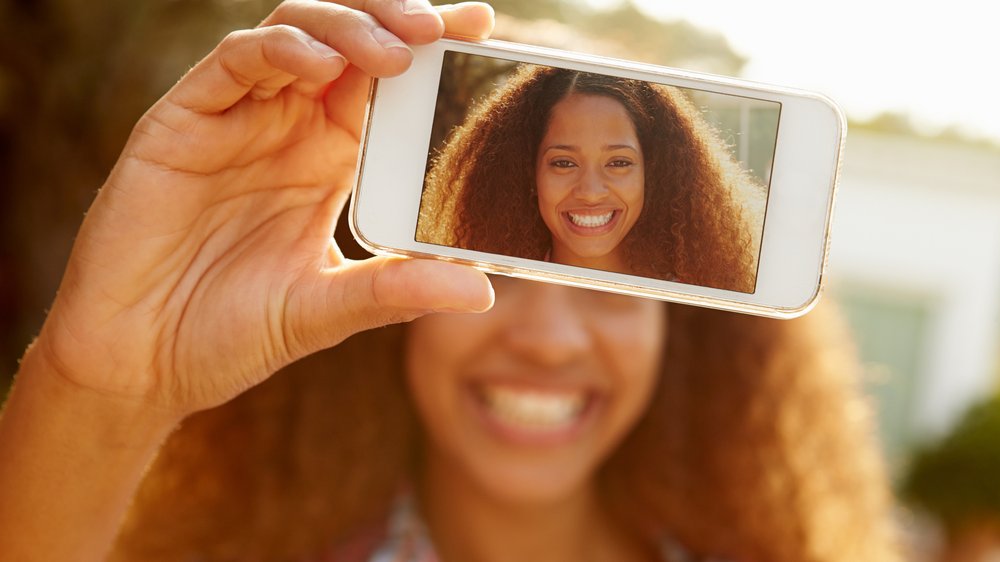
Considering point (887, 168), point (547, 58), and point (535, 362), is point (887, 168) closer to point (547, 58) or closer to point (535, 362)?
point (535, 362)

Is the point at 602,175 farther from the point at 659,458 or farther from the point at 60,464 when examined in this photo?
the point at 659,458

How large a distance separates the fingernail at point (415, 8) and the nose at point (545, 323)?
1.03m

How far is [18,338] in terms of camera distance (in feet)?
22.7

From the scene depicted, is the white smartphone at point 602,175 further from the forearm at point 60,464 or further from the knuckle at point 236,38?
the forearm at point 60,464

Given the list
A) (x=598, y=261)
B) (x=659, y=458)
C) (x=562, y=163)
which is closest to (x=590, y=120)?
(x=562, y=163)

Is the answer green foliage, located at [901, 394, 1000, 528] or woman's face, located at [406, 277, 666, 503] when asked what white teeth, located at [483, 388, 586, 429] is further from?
green foliage, located at [901, 394, 1000, 528]

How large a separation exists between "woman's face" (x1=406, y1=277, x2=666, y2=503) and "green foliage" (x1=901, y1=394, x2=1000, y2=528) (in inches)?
231

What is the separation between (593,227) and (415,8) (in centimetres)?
41

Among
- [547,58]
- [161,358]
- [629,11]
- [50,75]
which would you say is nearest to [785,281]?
[547,58]

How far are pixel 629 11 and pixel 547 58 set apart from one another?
5433mm

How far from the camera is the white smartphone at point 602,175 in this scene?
50.2 inches

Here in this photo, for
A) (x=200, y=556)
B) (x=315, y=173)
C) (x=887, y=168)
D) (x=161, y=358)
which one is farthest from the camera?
(x=887, y=168)

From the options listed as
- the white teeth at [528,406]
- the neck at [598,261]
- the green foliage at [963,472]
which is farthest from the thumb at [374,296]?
the green foliage at [963,472]

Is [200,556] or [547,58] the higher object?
[547,58]
